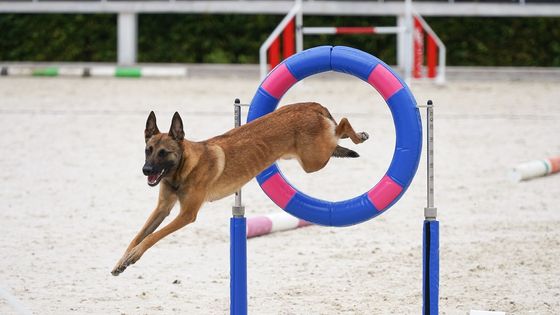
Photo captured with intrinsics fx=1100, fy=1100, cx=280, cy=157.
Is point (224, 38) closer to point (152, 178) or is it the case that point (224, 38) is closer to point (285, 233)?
point (285, 233)

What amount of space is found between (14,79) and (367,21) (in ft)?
23.4

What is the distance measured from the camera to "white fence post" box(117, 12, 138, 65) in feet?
72.3

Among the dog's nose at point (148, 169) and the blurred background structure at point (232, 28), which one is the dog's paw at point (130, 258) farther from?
the blurred background structure at point (232, 28)

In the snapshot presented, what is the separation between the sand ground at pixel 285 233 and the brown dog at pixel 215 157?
96 cm

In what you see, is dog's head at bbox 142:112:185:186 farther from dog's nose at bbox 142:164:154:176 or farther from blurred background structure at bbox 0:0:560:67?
blurred background structure at bbox 0:0:560:67

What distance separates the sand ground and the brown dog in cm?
96

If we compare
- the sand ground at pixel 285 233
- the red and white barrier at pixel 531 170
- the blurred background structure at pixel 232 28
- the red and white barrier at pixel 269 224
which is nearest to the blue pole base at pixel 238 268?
the sand ground at pixel 285 233

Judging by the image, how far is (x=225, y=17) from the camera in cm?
2219

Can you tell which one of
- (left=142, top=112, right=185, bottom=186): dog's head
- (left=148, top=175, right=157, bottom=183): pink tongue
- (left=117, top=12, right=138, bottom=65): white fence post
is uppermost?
(left=117, top=12, right=138, bottom=65): white fence post

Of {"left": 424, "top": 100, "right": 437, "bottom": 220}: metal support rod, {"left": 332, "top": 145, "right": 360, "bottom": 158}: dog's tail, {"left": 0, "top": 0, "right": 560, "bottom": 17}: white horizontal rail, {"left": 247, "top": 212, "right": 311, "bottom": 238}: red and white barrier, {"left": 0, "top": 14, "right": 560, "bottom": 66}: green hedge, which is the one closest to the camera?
{"left": 424, "top": 100, "right": 437, "bottom": 220}: metal support rod

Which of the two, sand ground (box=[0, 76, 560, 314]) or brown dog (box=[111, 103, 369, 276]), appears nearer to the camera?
brown dog (box=[111, 103, 369, 276])

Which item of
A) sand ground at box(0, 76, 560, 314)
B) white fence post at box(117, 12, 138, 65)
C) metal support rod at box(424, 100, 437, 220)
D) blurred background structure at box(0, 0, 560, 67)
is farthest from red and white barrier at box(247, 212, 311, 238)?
white fence post at box(117, 12, 138, 65)

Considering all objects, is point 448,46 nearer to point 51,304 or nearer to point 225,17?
point 225,17

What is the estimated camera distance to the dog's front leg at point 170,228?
16.9 ft
